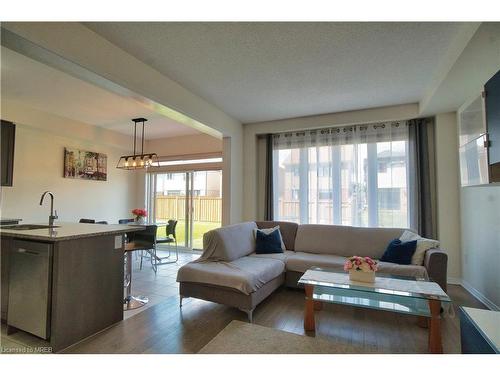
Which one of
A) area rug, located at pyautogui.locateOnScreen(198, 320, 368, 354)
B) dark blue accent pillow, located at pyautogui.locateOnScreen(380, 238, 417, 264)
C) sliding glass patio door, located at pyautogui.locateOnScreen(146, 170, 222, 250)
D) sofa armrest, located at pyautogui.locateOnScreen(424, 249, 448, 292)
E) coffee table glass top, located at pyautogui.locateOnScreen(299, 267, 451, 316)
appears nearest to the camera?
area rug, located at pyautogui.locateOnScreen(198, 320, 368, 354)

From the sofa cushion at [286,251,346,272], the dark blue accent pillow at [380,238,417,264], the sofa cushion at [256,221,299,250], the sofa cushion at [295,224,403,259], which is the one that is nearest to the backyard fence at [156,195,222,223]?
the sofa cushion at [256,221,299,250]

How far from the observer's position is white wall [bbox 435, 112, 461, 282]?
143 inches

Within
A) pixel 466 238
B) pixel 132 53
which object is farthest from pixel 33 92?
pixel 466 238

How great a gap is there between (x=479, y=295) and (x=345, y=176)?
222 centimetres

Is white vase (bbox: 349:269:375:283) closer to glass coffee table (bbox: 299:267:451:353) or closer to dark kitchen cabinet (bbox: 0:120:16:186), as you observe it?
glass coffee table (bbox: 299:267:451:353)

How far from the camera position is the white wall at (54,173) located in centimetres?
402

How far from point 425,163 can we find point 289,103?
7.28ft

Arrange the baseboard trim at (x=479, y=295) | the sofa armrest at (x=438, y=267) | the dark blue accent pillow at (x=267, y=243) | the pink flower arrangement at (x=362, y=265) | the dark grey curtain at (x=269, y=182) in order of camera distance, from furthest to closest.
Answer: the dark grey curtain at (x=269, y=182)
the dark blue accent pillow at (x=267, y=243)
the baseboard trim at (x=479, y=295)
the sofa armrest at (x=438, y=267)
the pink flower arrangement at (x=362, y=265)

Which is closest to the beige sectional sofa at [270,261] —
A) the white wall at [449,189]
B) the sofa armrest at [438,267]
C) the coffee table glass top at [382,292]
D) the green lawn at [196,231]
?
the sofa armrest at [438,267]

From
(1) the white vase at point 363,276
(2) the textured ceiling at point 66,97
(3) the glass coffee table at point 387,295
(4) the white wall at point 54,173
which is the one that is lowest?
(3) the glass coffee table at point 387,295

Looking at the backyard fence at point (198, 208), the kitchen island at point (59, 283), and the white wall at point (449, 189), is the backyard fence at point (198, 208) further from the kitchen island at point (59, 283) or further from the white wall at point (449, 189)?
the white wall at point (449, 189)

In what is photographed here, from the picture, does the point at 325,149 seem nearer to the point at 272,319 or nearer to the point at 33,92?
the point at 272,319

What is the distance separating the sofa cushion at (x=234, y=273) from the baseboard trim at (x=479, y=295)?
2.30 m

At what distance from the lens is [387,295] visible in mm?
2127
